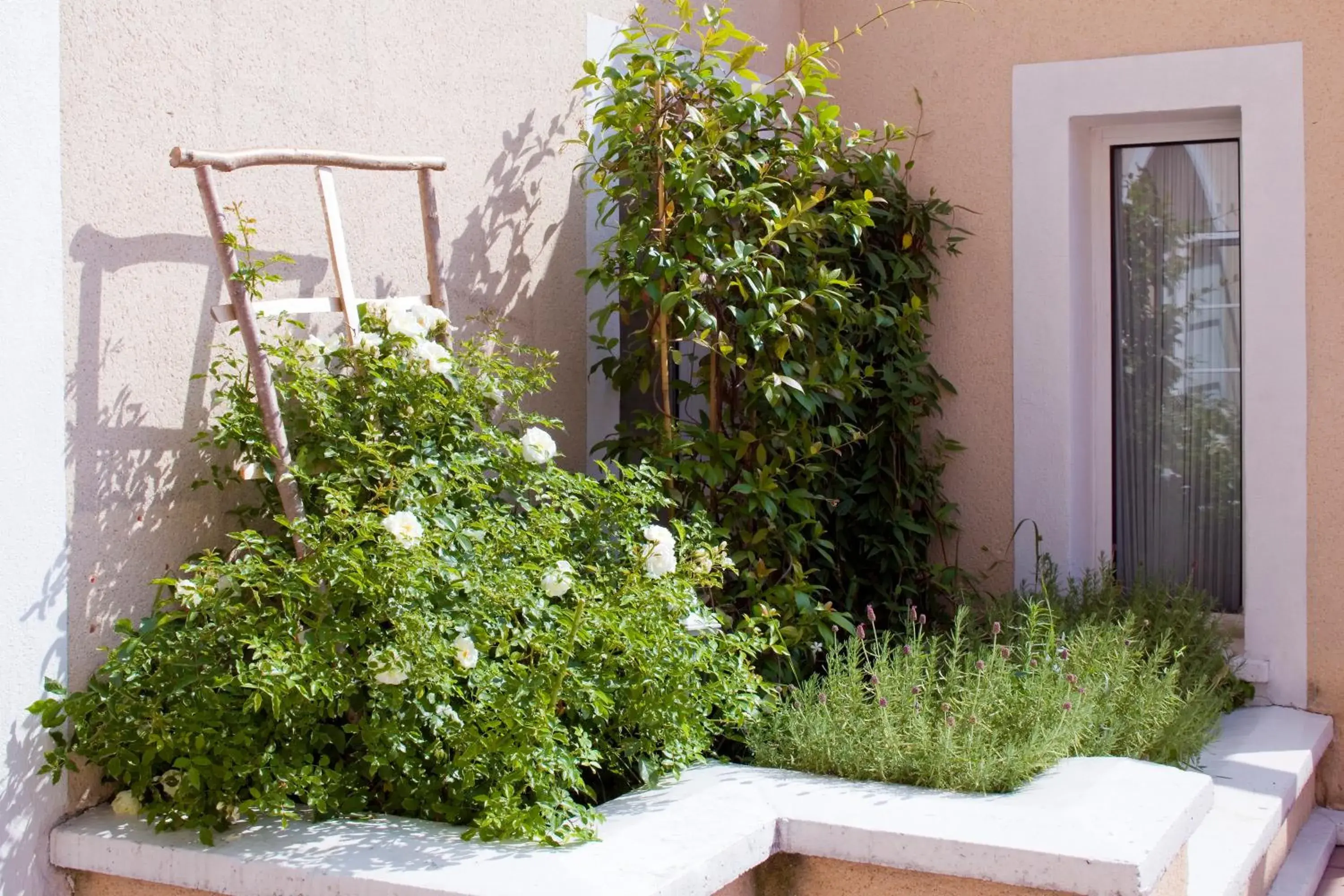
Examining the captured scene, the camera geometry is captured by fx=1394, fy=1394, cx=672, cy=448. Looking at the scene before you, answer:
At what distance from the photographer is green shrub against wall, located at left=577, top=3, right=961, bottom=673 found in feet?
13.4

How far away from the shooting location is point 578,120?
4516 mm

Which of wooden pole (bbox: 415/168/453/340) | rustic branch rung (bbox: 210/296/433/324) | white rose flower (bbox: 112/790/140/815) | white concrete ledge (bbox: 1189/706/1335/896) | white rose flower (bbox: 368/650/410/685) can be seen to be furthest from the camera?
wooden pole (bbox: 415/168/453/340)

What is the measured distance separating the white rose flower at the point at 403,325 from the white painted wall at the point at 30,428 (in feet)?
2.31

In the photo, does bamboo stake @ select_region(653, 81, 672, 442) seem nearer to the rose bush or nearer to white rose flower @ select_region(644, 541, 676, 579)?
the rose bush

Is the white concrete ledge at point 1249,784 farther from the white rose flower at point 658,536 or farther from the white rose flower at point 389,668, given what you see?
the white rose flower at point 389,668

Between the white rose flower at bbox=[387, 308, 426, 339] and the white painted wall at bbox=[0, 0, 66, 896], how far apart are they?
0.71 meters

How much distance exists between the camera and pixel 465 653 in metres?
2.75

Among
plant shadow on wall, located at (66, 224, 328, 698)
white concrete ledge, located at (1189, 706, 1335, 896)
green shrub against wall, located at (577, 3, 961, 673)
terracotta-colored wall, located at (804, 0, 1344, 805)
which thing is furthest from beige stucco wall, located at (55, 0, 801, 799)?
white concrete ledge, located at (1189, 706, 1335, 896)

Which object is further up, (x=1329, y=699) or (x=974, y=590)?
(x=974, y=590)

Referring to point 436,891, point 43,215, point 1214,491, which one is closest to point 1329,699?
point 1214,491

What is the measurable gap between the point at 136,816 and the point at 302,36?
6.11ft

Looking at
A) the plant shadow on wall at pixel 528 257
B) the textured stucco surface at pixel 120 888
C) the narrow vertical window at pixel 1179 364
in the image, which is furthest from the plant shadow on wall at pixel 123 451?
the narrow vertical window at pixel 1179 364

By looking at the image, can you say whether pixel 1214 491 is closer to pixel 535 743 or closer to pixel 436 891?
pixel 535 743

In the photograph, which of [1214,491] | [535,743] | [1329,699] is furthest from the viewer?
[1214,491]
